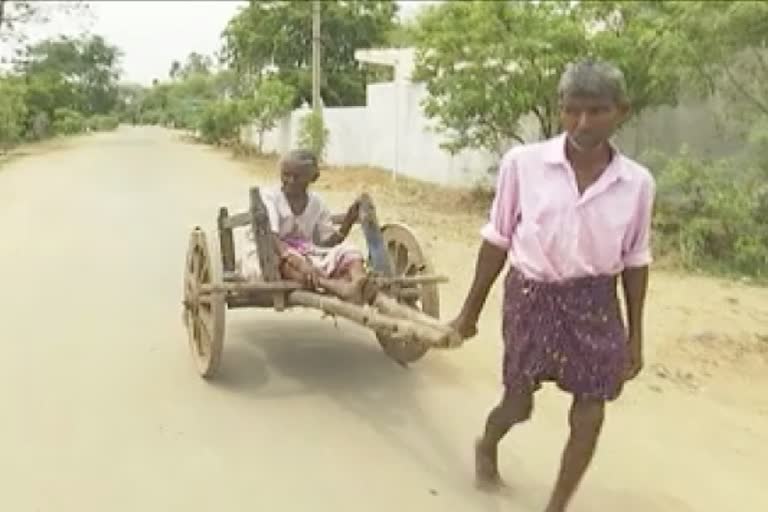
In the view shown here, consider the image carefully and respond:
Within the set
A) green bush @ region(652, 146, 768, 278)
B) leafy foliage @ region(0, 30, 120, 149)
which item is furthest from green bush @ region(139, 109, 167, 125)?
green bush @ region(652, 146, 768, 278)

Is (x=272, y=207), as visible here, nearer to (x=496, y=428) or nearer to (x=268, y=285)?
(x=268, y=285)

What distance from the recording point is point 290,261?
6352mm

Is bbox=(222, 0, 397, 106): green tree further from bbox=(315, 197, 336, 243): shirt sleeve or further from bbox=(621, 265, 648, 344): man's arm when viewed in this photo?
bbox=(621, 265, 648, 344): man's arm

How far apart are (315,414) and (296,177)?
158 centimetres

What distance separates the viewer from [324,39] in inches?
1475

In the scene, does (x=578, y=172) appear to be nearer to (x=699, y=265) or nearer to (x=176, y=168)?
(x=699, y=265)

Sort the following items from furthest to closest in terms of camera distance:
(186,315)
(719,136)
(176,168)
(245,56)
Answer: (245,56) → (176,168) → (719,136) → (186,315)

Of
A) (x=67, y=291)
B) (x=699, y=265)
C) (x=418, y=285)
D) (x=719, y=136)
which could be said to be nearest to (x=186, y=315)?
(x=418, y=285)

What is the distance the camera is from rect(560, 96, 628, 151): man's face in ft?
12.7

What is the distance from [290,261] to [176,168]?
70.9 feet

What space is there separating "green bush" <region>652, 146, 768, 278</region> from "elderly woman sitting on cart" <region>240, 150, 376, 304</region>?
5270 mm

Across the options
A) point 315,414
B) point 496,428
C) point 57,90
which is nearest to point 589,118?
point 496,428

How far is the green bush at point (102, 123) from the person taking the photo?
81688mm

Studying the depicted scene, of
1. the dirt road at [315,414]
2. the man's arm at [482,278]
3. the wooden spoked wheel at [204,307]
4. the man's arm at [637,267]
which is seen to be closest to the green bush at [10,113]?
the dirt road at [315,414]
